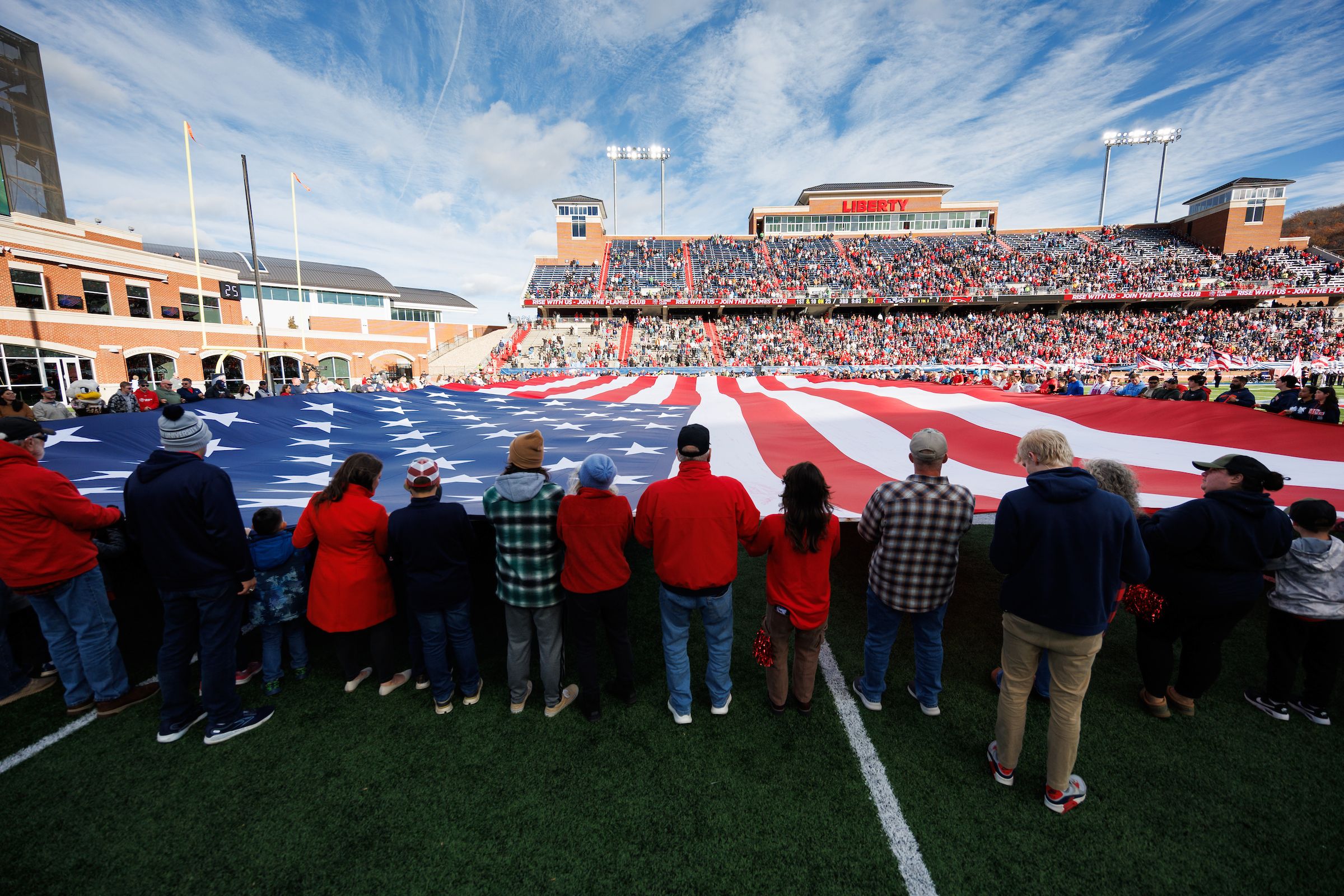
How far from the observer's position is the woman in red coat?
2.70 metres

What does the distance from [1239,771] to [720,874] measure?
2.66 metres

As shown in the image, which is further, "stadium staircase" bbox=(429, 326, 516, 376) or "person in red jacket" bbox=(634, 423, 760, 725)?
"stadium staircase" bbox=(429, 326, 516, 376)

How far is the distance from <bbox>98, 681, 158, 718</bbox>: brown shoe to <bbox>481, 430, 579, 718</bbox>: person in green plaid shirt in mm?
2231

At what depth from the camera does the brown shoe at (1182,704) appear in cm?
288

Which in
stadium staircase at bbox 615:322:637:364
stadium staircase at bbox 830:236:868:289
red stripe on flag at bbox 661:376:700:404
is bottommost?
red stripe on flag at bbox 661:376:700:404

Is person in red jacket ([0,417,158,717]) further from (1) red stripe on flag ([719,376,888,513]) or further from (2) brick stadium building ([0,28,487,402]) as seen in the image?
(2) brick stadium building ([0,28,487,402])

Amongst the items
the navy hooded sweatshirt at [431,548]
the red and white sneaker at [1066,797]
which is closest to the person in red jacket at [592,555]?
the navy hooded sweatshirt at [431,548]

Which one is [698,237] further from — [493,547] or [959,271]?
[493,547]

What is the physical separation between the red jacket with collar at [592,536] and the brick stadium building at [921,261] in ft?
116

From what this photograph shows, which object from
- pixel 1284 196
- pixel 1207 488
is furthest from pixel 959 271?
pixel 1207 488

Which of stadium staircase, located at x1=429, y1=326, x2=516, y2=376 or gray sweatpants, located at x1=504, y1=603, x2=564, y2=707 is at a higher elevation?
stadium staircase, located at x1=429, y1=326, x2=516, y2=376

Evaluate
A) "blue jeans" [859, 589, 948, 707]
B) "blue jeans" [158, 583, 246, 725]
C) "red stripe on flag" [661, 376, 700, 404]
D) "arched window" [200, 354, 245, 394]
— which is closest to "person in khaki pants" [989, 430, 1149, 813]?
"blue jeans" [859, 589, 948, 707]

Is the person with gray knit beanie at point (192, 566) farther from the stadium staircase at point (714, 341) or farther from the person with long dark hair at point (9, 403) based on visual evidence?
the stadium staircase at point (714, 341)

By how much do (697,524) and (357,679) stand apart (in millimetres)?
2464
